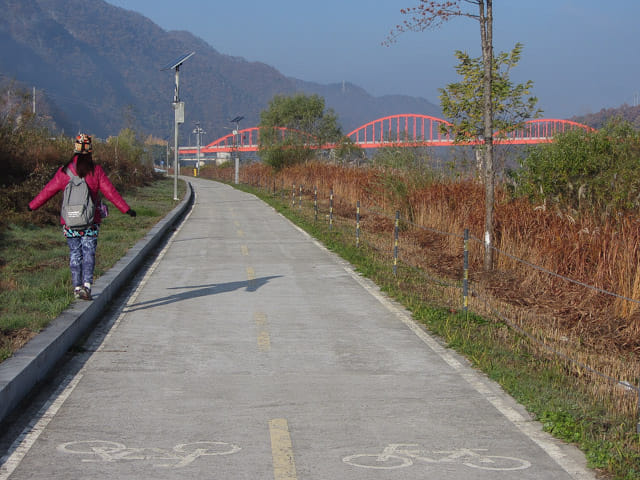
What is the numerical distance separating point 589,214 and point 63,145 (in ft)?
64.9

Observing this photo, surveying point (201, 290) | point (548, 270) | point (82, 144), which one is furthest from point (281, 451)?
point (548, 270)

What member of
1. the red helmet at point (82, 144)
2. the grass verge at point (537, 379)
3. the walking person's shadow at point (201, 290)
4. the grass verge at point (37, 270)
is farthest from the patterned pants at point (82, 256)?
the grass verge at point (537, 379)

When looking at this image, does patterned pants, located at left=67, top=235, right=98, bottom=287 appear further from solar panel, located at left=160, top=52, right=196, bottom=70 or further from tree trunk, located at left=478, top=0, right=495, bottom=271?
solar panel, located at left=160, top=52, right=196, bottom=70

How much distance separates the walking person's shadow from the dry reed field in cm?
284

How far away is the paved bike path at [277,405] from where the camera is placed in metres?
4.77

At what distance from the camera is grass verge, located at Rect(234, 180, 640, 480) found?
493 centimetres

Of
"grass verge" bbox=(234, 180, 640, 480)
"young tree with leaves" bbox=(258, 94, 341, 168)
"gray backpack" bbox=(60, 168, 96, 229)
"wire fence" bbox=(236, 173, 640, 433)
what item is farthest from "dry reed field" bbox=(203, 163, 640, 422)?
"young tree with leaves" bbox=(258, 94, 341, 168)

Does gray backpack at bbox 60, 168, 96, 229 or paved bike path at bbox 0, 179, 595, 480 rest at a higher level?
gray backpack at bbox 60, 168, 96, 229

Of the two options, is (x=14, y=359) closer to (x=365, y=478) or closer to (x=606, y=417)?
(x=365, y=478)

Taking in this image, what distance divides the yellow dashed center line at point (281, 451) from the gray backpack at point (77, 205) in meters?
4.83

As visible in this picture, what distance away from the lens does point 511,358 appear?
747cm

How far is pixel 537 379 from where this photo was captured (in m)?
6.68

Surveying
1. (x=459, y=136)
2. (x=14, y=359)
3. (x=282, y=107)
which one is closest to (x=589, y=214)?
(x=459, y=136)

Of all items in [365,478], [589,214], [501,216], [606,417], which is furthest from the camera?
[501,216]
